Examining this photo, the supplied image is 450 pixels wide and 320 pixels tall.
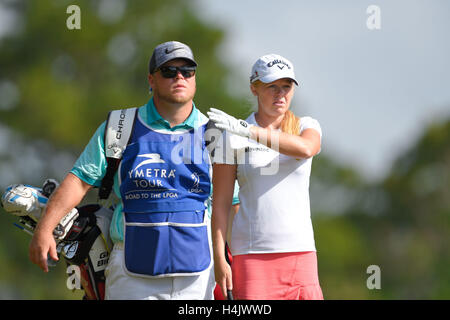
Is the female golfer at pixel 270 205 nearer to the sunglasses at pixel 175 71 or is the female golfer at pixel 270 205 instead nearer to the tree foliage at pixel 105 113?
the sunglasses at pixel 175 71

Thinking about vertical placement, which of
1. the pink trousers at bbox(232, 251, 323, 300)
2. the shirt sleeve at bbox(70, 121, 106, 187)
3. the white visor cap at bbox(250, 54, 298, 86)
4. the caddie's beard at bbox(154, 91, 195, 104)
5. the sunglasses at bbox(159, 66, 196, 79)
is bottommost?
the pink trousers at bbox(232, 251, 323, 300)

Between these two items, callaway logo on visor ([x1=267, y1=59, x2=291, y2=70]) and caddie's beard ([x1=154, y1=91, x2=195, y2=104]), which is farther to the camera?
callaway logo on visor ([x1=267, y1=59, x2=291, y2=70])

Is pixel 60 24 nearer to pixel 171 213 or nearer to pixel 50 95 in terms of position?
pixel 50 95

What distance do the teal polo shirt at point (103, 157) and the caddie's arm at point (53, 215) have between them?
74 millimetres

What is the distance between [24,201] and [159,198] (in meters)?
1.01

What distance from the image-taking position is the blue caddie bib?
17.9ft

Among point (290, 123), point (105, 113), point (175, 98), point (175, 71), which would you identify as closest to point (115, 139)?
point (175, 98)

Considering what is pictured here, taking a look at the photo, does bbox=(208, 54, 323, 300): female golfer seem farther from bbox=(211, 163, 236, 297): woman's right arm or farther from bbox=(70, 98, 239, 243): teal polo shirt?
bbox=(70, 98, 239, 243): teal polo shirt

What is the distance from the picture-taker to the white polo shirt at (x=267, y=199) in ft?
18.7

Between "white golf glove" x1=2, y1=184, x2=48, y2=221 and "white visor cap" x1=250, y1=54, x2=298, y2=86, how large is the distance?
1.83 m

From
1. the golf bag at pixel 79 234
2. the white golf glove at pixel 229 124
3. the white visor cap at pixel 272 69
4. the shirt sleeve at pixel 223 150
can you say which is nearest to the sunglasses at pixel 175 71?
the white golf glove at pixel 229 124

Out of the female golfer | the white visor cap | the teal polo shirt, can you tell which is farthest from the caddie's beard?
the white visor cap
